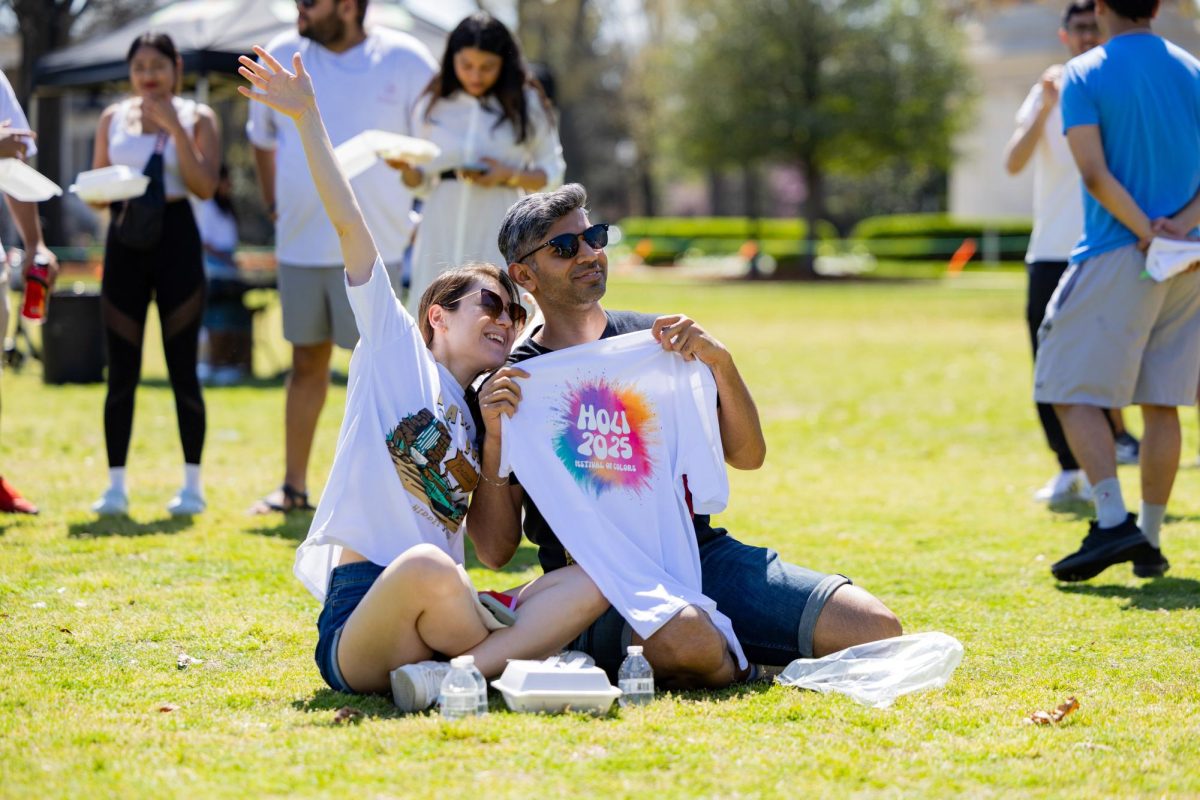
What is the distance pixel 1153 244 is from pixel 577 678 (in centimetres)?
297

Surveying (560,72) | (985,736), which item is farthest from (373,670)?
(560,72)

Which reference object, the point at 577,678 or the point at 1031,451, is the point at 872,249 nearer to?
the point at 1031,451

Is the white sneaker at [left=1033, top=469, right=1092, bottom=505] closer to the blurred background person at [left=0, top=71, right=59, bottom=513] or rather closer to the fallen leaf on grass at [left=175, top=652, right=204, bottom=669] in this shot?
the fallen leaf on grass at [left=175, top=652, right=204, bottom=669]

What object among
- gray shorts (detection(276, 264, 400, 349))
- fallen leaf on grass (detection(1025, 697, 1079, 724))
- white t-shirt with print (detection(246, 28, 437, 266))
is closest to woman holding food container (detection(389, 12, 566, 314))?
white t-shirt with print (detection(246, 28, 437, 266))

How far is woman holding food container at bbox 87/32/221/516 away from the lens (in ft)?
22.5

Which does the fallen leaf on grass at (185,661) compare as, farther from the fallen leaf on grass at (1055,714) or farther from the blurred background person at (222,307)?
the blurred background person at (222,307)

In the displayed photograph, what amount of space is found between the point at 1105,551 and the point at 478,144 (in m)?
3.08

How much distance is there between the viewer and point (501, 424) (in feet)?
13.6

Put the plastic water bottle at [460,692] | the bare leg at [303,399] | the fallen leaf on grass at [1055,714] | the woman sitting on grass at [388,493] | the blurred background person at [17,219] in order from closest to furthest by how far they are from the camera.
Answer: the plastic water bottle at [460,692], the fallen leaf on grass at [1055,714], the woman sitting on grass at [388,493], the blurred background person at [17,219], the bare leg at [303,399]

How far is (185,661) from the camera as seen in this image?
445cm

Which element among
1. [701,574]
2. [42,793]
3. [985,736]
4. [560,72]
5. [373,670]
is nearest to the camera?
[42,793]

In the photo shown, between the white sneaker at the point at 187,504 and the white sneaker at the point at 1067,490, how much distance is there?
4.09 meters

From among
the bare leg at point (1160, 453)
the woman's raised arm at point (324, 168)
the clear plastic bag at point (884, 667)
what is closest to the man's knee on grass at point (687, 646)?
the clear plastic bag at point (884, 667)

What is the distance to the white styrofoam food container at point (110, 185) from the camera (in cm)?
668
